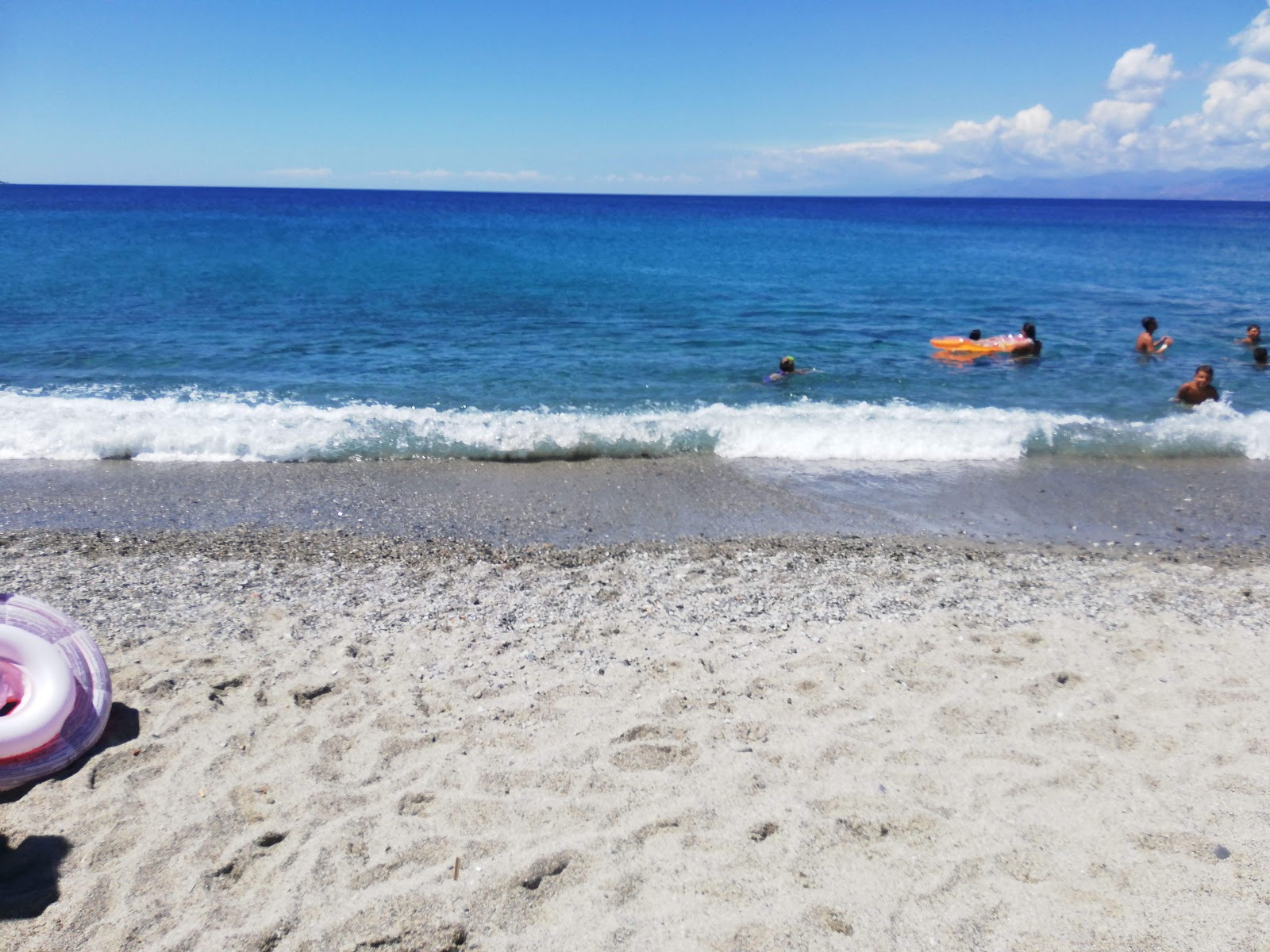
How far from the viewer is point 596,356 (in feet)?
53.3

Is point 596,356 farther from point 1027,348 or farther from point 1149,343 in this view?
point 1149,343

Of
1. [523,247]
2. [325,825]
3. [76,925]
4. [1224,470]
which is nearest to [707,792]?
[325,825]

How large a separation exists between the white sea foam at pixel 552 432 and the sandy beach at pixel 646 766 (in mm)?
3658

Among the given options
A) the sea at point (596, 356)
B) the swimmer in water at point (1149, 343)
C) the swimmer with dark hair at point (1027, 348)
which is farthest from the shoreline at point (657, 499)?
the swimmer in water at point (1149, 343)

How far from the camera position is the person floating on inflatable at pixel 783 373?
566 inches

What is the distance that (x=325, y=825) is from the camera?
12.9ft

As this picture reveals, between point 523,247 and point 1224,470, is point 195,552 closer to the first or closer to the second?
point 1224,470

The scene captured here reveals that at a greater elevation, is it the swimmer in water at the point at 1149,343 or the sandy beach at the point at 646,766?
the swimmer in water at the point at 1149,343

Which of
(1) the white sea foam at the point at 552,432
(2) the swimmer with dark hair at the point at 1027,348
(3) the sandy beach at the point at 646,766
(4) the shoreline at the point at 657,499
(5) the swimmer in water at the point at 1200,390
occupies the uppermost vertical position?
(2) the swimmer with dark hair at the point at 1027,348

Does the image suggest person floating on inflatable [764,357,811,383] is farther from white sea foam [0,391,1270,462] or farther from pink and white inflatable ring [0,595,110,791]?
pink and white inflatable ring [0,595,110,791]

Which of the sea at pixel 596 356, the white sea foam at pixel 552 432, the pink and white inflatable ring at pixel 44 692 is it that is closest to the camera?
the pink and white inflatable ring at pixel 44 692

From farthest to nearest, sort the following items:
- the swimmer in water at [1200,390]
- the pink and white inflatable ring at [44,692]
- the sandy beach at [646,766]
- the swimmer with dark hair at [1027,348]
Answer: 1. the swimmer with dark hair at [1027,348]
2. the swimmer in water at [1200,390]
3. the pink and white inflatable ring at [44,692]
4. the sandy beach at [646,766]

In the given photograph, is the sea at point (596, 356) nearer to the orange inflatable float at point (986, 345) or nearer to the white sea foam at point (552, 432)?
the white sea foam at point (552, 432)

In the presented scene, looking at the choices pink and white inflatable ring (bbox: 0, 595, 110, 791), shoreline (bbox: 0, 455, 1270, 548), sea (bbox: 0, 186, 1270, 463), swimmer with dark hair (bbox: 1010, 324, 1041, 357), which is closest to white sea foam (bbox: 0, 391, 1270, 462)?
sea (bbox: 0, 186, 1270, 463)
